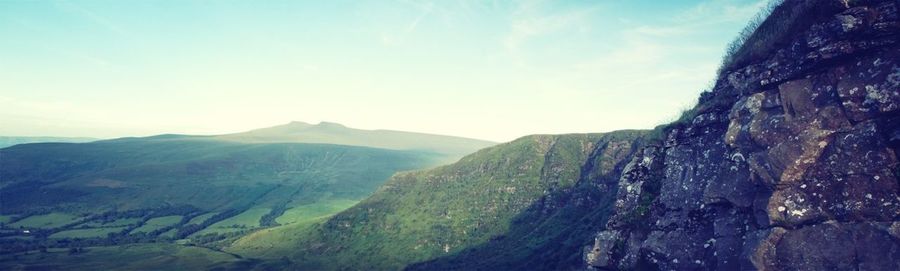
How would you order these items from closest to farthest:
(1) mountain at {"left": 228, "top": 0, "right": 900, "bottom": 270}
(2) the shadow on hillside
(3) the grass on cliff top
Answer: (1) mountain at {"left": 228, "top": 0, "right": 900, "bottom": 270} → (3) the grass on cliff top → (2) the shadow on hillside

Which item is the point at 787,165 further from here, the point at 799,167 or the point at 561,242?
the point at 561,242

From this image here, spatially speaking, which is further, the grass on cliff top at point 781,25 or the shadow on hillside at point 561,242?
the shadow on hillside at point 561,242

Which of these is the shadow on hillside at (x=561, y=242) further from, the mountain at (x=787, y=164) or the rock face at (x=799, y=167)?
the rock face at (x=799, y=167)

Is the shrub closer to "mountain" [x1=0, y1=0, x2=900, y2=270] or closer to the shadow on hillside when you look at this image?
"mountain" [x1=0, y1=0, x2=900, y2=270]

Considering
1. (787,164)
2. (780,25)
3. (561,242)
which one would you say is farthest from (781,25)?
(561,242)

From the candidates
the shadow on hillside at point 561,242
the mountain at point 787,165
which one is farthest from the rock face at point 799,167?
the shadow on hillside at point 561,242

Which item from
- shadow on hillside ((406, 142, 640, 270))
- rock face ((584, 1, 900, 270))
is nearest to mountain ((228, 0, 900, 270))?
rock face ((584, 1, 900, 270))

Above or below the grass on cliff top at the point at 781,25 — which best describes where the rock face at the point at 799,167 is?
below

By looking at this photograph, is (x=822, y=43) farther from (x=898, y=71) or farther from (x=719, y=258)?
(x=719, y=258)
